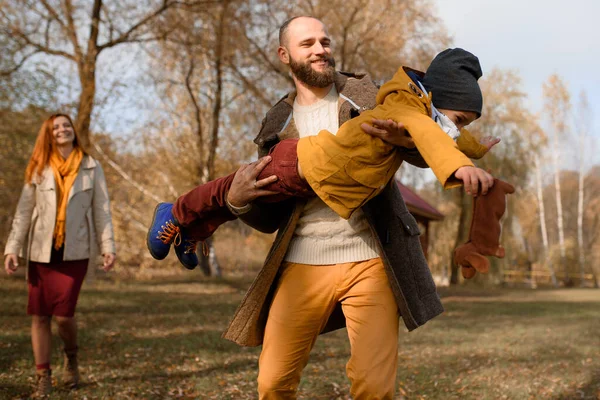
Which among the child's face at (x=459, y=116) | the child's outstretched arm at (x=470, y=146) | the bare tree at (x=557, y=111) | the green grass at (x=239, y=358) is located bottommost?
the green grass at (x=239, y=358)

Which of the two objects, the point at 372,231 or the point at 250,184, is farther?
the point at 372,231

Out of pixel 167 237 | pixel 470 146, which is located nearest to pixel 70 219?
pixel 167 237

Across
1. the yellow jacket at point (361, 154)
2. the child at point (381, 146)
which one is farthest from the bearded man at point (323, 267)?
the yellow jacket at point (361, 154)

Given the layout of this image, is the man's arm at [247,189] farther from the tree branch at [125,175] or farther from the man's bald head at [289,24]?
the tree branch at [125,175]

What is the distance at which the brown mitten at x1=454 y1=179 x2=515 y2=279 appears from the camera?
2393 millimetres

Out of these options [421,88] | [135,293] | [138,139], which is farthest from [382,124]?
[138,139]

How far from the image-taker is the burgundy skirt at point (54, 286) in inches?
205

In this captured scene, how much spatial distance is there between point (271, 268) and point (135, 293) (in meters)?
13.6

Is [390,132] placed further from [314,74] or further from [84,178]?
[84,178]

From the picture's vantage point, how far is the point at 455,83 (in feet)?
9.60

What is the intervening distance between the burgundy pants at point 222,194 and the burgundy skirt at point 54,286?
2384mm

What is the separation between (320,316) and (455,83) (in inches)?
51.1

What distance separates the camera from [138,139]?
2248 cm

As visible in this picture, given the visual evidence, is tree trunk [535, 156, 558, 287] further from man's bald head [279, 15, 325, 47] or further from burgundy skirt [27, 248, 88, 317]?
man's bald head [279, 15, 325, 47]
